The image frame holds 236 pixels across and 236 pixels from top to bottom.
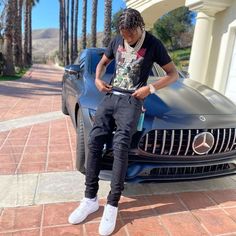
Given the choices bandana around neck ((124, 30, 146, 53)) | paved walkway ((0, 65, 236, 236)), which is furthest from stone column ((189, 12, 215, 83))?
bandana around neck ((124, 30, 146, 53))

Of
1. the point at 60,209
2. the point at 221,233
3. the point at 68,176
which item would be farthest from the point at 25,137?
the point at 221,233

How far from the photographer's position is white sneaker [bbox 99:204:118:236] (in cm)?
245

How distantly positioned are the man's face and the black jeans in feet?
1.59

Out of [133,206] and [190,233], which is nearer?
[190,233]

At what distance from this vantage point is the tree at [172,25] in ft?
124

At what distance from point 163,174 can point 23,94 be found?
24.5 ft

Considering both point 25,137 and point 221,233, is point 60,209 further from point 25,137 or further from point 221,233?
point 25,137

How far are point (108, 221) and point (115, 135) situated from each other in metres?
0.73

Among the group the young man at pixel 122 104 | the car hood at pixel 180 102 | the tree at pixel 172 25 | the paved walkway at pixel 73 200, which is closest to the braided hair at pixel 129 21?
the young man at pixel 122 104

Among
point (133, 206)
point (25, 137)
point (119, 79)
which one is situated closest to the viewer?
point (119, 79)

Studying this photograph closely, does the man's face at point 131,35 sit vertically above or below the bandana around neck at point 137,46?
above

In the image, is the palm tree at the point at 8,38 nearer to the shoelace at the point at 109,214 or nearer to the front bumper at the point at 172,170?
the front bumper at the point at 172,170

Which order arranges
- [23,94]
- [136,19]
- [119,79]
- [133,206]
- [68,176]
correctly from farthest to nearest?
[23,94]
[68,176]
[133,206]
[119,79]
[136,19]

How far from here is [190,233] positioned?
2.55 m
